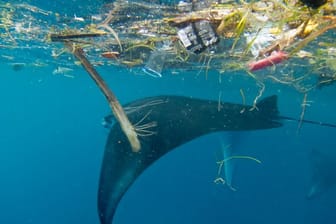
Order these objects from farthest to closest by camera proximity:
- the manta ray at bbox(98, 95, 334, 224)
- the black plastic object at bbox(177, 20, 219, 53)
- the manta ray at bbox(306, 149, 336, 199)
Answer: the manta ray at bbox(306, 149, 336, 199), the manta ray at bbox(98, 95, 334, 224), the black plastic object at bbox(177, 20, 219, 53)

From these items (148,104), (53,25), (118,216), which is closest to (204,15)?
(148,104)

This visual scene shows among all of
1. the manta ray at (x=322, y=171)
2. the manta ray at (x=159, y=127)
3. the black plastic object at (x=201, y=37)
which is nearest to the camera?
the black plastic object at (x=201, y=37)

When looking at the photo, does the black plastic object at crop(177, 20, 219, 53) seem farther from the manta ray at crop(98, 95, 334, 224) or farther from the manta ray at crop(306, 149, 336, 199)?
the manta ray at crop(306, 149, 336, 199)

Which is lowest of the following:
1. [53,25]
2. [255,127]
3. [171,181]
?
[171,181]

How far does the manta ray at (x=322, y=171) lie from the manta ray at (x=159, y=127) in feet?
41.8

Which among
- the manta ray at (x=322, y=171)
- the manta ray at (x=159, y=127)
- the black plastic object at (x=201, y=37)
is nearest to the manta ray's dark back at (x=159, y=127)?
the manta ray at (x=159, y=127)

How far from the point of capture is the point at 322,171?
59.5 feet

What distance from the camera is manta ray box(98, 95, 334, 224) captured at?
5898 millimetres

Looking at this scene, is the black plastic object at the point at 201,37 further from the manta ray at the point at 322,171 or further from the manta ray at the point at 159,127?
the manta ray at the point at 322,171

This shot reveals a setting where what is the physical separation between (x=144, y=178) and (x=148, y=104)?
45243 millimetres

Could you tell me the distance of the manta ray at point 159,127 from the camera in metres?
5.90

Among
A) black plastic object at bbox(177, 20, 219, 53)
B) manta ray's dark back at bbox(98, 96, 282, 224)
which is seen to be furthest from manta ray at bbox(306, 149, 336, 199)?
black plastic object at bbox(177, 20, 219, 53)

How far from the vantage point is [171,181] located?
55.8m

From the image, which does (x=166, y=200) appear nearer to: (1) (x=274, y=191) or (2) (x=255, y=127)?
(1) (x=274, y=191)
